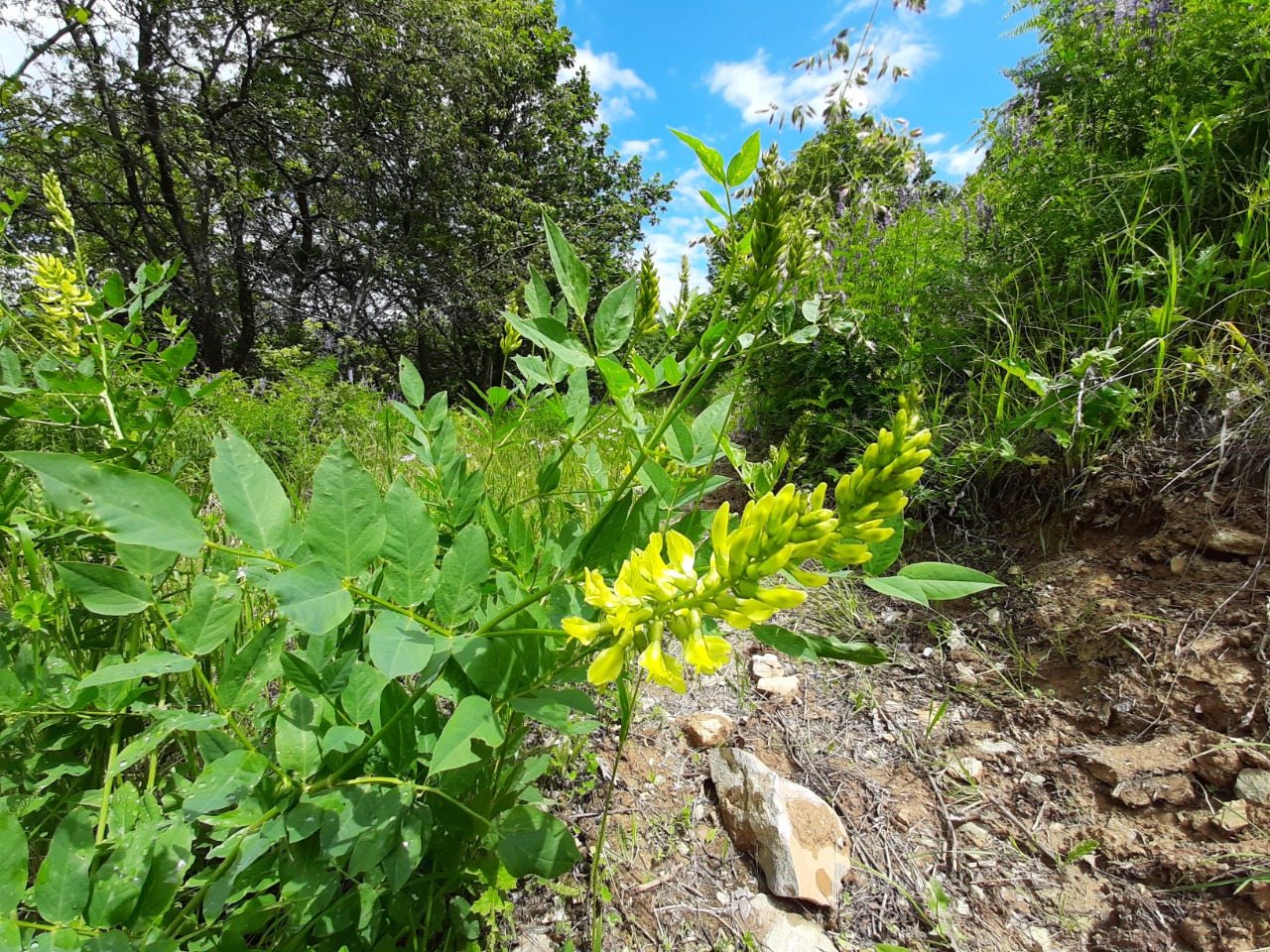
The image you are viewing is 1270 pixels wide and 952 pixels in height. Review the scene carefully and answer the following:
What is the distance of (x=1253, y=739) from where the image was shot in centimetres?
136

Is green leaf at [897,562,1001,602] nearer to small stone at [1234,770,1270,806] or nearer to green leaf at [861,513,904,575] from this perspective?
green leaf at [861,513,904,575]

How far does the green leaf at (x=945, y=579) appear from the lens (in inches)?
32.7

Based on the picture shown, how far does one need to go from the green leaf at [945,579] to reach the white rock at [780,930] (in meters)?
0.91

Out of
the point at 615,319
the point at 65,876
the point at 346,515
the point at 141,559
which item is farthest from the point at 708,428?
the point at 65,876

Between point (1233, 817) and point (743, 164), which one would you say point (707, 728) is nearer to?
point (1233, 817)

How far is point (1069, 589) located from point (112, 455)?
2.95 m

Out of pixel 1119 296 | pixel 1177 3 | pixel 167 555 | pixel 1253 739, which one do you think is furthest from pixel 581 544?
pixel 1177 3

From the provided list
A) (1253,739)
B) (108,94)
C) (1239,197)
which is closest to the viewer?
(1253,739)

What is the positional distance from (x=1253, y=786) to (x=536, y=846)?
5.53ft

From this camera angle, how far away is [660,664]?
2.14 ft

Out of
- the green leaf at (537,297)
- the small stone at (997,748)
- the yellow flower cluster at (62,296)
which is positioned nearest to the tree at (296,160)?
the yellow flower cluster at (62,296)

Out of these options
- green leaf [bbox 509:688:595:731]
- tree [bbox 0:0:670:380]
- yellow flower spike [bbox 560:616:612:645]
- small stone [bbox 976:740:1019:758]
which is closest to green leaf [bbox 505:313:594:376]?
yellow flower spike [bbox 560:616:612:645]

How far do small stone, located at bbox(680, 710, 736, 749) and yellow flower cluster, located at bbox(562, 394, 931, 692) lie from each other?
125 centimetres

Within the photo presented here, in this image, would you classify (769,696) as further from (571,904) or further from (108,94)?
(108,94)
